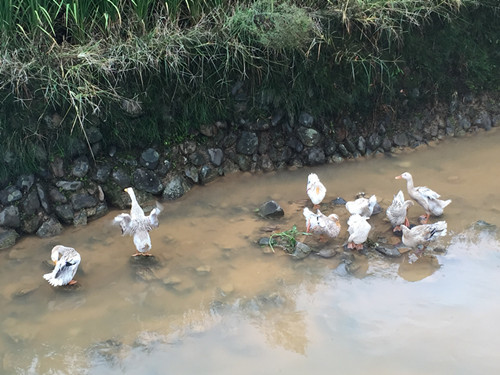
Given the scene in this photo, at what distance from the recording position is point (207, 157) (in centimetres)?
557

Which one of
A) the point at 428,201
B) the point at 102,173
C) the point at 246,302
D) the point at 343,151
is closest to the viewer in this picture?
the point at 246,302

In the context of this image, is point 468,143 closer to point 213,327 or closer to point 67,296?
point 213,327

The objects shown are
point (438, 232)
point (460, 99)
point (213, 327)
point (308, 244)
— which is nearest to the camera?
point (213, 327)

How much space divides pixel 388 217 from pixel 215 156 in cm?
199

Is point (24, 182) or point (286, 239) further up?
point (24, 182)

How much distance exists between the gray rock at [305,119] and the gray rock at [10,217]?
3148 mm

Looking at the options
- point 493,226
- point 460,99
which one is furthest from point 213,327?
point 460,99

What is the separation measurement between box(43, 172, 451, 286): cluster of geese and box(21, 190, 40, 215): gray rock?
765mm

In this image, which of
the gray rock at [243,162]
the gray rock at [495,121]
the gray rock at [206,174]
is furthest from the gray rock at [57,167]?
the gray rock at [495,121]

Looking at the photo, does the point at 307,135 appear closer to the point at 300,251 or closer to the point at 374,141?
the point at 374,141

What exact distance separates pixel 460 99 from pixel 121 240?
15.7 feet

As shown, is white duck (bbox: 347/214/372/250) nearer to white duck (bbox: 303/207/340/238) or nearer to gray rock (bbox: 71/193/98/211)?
white duck (bbox: 303/207/340/238)

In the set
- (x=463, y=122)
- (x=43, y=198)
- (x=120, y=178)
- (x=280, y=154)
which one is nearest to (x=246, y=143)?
(x=280, y=154)

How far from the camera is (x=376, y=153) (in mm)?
6176
